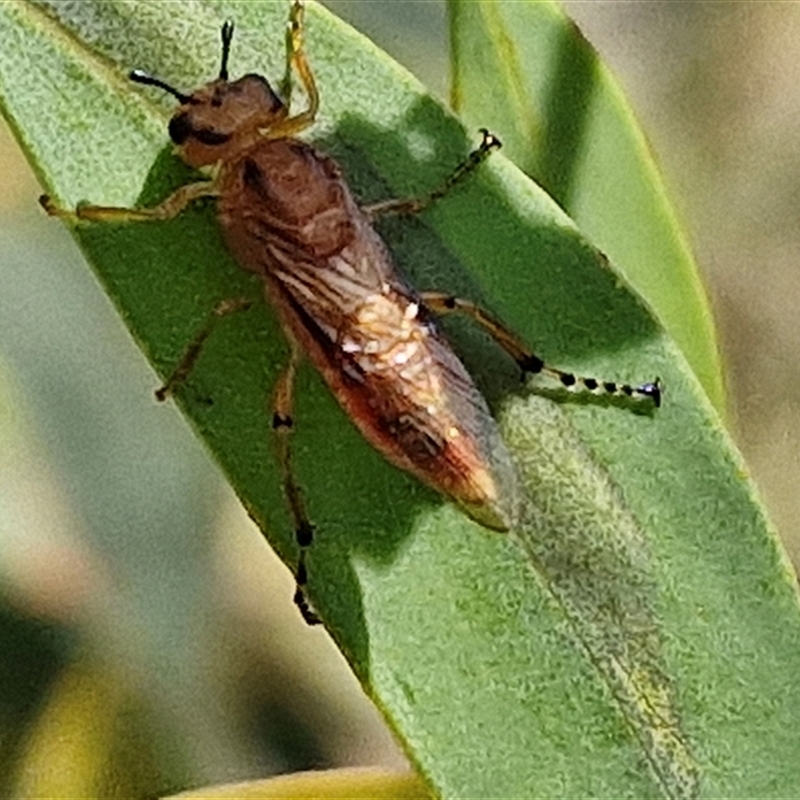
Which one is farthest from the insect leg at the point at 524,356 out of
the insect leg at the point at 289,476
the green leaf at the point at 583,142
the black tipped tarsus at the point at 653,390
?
the green leaf at the point at 583,142

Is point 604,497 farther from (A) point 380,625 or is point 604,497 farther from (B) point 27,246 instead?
(B) point 27,246

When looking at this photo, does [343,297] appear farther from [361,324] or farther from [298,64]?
[298,64]

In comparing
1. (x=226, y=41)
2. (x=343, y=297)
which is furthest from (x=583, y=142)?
(x=226, y=41)

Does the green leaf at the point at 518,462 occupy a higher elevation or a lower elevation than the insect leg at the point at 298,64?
lower

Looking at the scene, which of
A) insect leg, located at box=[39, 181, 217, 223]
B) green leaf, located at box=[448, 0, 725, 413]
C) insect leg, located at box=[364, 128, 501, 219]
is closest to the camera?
insect leg, located at box=[39, 181, 217, 223]

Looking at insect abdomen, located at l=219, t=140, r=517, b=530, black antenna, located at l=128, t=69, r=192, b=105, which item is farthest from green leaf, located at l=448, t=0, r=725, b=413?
black antenna, located at l=128, t=69, r=192, b=105

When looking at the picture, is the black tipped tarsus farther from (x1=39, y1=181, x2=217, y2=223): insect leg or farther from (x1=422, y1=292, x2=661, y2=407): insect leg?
(x1=39, y1=181, x2=217, y2=223): insect leg

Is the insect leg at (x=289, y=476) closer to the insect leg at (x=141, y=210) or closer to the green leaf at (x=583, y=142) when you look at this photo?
the insect leg at (x=141, y=210)
